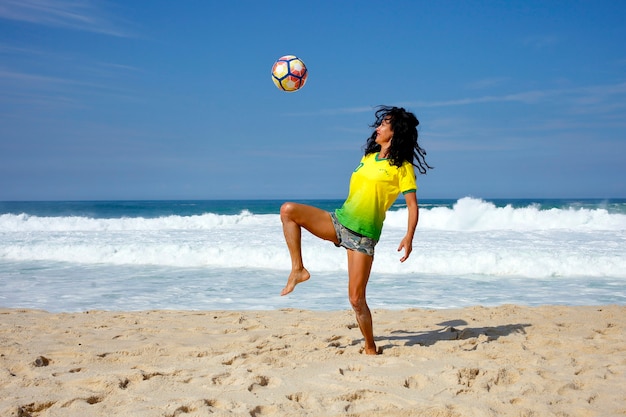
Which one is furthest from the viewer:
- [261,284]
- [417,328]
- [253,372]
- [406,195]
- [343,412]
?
[261,284]

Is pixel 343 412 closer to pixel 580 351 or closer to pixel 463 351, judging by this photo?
pixel 463 351

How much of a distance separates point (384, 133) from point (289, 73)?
215cm

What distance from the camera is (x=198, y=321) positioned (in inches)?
276

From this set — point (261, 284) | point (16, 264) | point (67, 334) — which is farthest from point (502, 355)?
point (16, 264)

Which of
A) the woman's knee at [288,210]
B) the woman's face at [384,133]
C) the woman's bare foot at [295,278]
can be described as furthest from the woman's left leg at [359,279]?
the woman's face at [384,133]

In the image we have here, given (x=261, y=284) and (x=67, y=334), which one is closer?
(x=67, y=334)

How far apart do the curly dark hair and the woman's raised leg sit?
790mm

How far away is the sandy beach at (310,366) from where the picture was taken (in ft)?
12.3

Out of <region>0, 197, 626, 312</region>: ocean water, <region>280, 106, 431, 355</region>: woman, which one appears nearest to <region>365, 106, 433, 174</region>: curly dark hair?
<region>280, 106, 431, 355</region>: woman

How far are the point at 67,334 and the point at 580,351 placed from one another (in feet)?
17.4

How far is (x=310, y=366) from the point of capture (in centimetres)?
474

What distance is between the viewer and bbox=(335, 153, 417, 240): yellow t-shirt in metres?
4.93

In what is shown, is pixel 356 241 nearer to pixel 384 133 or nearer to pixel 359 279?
pixel 359 279

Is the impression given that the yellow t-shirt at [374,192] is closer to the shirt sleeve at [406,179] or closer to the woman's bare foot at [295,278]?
the shirt sleeve at [406,179]
